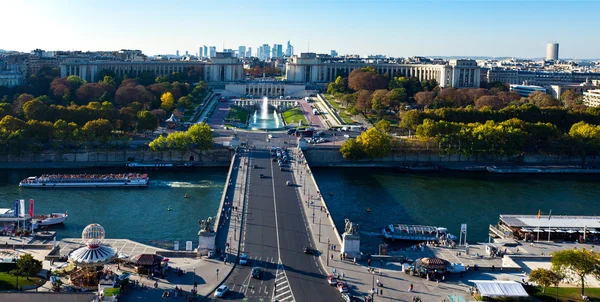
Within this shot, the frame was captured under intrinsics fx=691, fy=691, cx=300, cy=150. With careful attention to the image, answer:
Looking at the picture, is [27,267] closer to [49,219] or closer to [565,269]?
[49,219]

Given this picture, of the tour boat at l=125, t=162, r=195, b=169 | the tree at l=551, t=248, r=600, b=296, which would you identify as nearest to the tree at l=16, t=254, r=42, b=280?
the tree at l=551, t=248, r=600, b=296

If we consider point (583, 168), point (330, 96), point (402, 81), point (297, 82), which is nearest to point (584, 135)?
point (583, 168)

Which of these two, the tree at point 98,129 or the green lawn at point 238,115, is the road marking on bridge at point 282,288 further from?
the green lawn at point 238,115

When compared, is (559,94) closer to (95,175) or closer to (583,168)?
(583,168)

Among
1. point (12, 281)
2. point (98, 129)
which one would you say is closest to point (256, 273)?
point (12, 281)

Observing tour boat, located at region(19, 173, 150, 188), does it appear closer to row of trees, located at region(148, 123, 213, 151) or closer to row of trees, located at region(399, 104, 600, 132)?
row of trees, located at region(148, 123, 213, 151)
